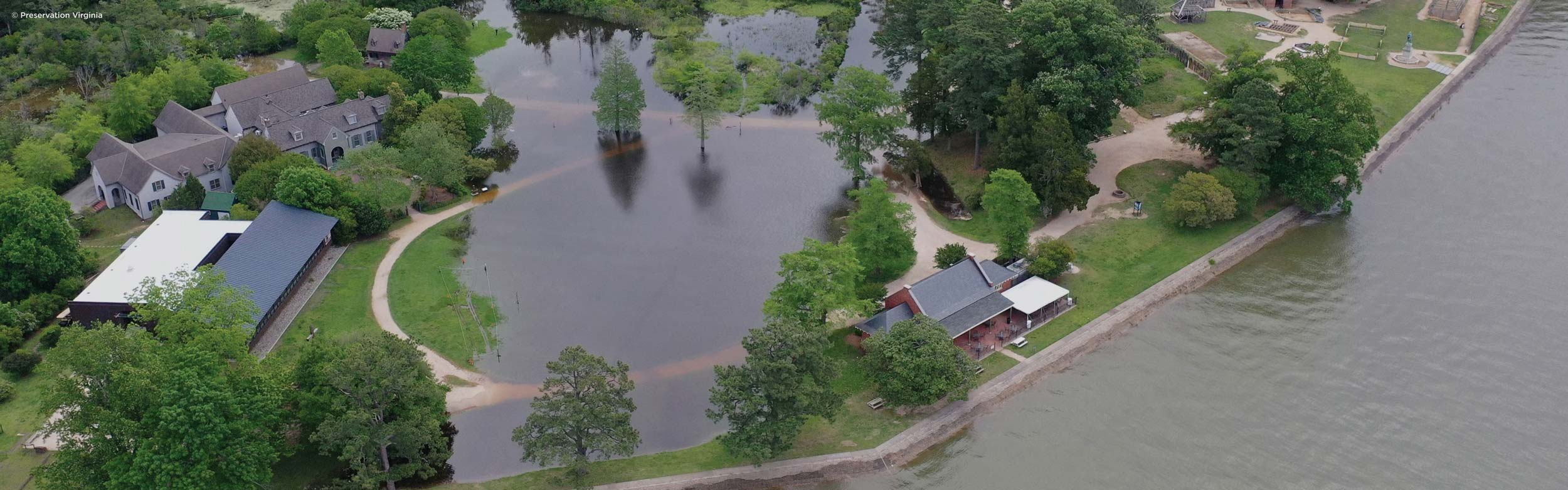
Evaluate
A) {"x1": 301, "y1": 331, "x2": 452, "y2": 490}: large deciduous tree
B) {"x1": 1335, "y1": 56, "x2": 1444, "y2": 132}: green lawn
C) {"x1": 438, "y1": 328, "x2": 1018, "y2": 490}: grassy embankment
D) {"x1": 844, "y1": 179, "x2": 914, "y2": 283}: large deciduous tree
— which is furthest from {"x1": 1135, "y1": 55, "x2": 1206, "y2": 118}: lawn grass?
{"x1": 301, "y1": 331, "x2": 452, "y2": 490}: large deciduous tree

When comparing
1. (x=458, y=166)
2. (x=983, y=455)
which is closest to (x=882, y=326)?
(x=983, y=455)

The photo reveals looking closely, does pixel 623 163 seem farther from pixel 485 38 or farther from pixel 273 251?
pixel 485 38

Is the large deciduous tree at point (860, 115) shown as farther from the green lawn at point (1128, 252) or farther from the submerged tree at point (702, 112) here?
the green lawn at point (1128, 252)

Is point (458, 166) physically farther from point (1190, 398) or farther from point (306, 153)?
point (1190, 398)

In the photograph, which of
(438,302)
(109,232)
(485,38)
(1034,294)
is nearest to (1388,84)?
(1034,294)

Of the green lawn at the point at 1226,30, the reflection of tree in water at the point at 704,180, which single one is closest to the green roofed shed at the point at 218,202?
the reflection of tree in water at the point at 704,180
